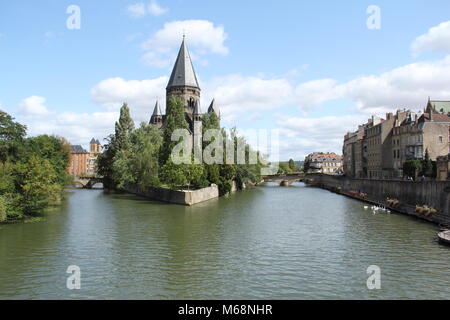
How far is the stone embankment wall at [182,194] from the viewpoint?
53.5 metres

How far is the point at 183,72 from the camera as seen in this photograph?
11200cm

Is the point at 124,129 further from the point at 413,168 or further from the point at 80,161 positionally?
the point at 80,161

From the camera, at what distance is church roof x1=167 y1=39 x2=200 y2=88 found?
4400 inches

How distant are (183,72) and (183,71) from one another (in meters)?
0.32

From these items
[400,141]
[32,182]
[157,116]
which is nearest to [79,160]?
[157,116]

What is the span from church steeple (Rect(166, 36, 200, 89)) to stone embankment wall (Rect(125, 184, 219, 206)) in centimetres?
4677

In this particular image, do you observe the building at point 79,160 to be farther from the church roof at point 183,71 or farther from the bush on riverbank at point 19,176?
the bush on riverbank at point 19,176

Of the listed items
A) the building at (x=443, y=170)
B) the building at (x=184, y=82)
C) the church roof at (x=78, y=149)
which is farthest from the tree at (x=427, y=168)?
the church roof at (x=78, y=149)

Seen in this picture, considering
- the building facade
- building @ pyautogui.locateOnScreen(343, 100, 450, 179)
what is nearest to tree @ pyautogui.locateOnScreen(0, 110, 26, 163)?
building @ pyautogui.locateOnScreen(343, 100, 450, 179)

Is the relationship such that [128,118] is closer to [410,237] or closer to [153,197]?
[153,197]

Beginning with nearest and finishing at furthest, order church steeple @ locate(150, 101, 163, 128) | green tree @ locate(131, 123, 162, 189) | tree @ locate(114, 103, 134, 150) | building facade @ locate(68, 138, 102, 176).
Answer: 1. green tree @ locate(131, 123, 162, 189)
2. tree @ locate(114, 103, 134, 150)
3. church steeple @ locate(150, 101, 163, 128)
4. building facade @ locate(68, 138, 102, 176)

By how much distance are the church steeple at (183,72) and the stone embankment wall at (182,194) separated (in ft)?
153

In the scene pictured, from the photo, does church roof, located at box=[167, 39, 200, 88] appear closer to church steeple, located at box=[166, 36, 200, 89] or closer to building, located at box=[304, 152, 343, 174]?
church steeple, located at box=[166, 36, 200, 89]

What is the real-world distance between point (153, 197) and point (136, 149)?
10912 mm
